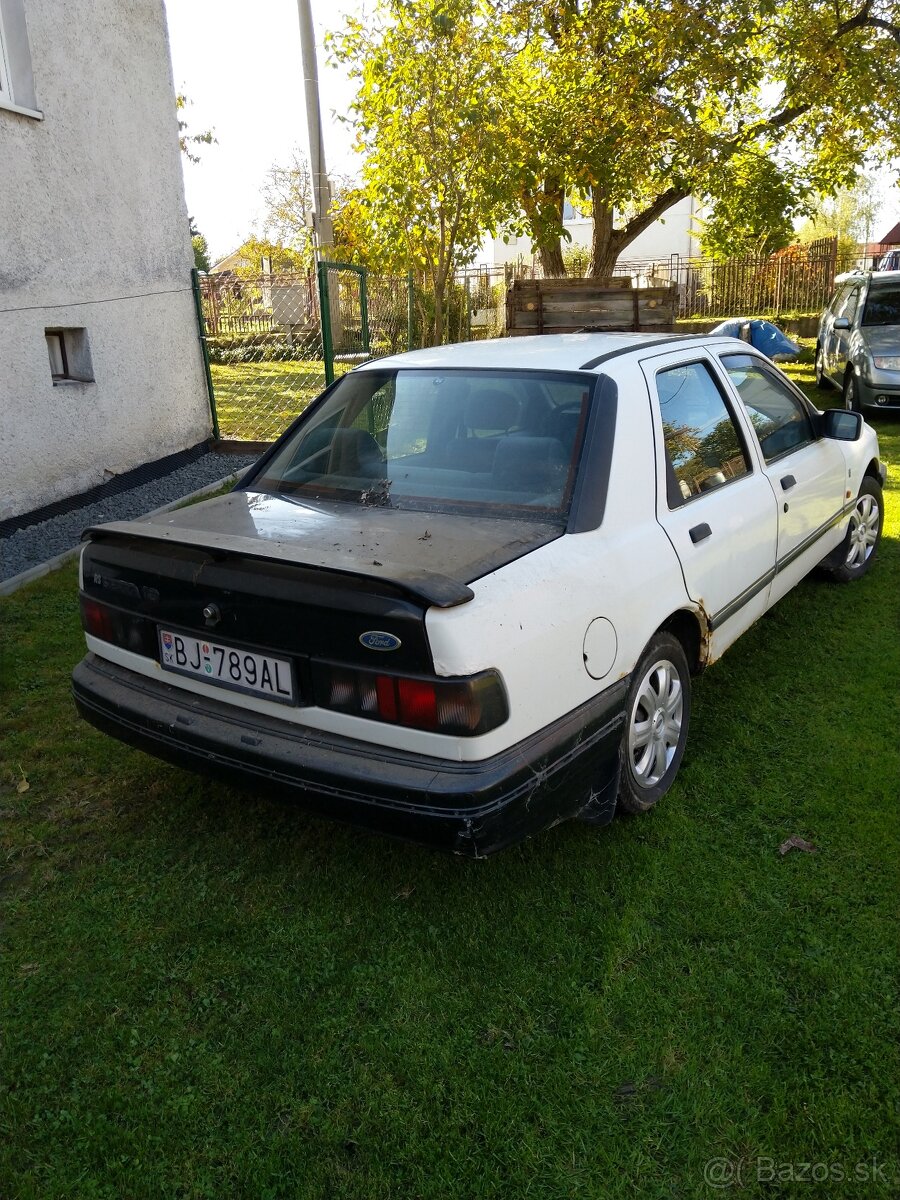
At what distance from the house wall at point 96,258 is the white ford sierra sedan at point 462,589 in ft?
13.0

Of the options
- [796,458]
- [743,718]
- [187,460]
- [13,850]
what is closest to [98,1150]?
[13,850]

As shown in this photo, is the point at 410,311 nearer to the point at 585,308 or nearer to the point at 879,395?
the point at 585,308

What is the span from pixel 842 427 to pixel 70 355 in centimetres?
595

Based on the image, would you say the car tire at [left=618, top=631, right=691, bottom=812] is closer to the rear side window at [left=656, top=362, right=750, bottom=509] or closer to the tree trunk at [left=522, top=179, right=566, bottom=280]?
the rear side window at [left=656, top=362, right=750, bottom=509]

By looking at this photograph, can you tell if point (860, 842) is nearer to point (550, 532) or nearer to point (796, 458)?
point (550, 532)

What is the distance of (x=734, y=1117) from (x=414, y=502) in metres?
2.01

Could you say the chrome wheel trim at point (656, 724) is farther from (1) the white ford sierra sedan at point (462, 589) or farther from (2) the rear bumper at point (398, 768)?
(2) the rear bumper at point (398, 768)

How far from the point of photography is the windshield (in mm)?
11125

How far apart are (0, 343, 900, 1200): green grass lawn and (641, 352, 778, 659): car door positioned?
25.5 inches

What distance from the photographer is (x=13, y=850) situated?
3.12m

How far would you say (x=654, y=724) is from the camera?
3.14 meters
